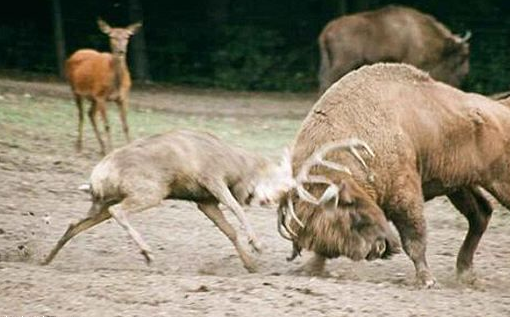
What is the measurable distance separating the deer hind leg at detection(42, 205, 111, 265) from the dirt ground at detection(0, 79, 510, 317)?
4.0 inches

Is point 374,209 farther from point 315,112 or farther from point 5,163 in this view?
point 5,163

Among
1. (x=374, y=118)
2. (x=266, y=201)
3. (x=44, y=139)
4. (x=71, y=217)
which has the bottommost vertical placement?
(x=44, y=139)

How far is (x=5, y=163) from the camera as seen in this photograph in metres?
13.5

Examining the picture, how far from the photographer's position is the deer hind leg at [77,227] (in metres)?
8.95

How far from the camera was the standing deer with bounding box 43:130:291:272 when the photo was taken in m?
8.87

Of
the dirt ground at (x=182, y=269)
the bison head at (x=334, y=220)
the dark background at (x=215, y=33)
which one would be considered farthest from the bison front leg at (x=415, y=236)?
the dark background at (x=215, y=33)

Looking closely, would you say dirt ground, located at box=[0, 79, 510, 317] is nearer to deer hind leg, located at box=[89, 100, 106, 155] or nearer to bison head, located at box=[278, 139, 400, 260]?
bison head, located at box=[278, 139, 400, 260]

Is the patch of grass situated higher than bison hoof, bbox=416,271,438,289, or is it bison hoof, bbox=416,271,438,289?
bison hoof, bbox=416,271,438,289

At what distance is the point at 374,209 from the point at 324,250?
0.39 m

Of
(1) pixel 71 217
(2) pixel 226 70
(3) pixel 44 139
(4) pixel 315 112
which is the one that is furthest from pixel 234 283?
(2) pixel 226 70

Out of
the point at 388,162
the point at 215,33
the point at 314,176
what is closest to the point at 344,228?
the point at 314,176

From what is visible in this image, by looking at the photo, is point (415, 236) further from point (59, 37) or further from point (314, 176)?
point (59, 37)

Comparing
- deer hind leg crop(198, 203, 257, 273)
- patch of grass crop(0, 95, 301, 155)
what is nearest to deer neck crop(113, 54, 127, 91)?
patch of grass crop(0, 95, 301, 155)

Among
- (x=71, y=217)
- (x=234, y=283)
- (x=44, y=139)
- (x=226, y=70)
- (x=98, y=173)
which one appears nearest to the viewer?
(x=234, y=283)
